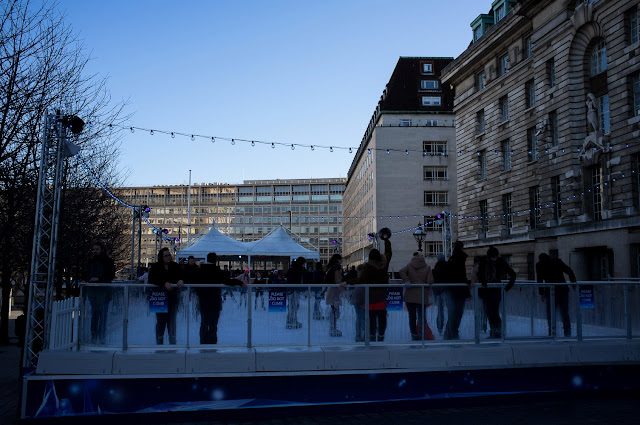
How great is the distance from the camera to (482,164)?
38.2 meters

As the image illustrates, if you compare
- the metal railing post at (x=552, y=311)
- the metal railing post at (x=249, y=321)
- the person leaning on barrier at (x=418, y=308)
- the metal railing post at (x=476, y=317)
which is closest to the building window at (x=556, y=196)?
the metal railing post at (x=552, y=311)

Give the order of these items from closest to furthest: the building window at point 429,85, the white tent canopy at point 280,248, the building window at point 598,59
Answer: the building window at point 598,59 → the white tent canopy at point 280,248 → the building window at point 429,85

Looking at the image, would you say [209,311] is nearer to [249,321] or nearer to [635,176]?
[249,321]

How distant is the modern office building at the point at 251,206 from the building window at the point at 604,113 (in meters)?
107

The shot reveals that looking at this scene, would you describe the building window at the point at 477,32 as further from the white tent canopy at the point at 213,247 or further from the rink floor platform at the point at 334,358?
the rink floor platform at the point at 334,358

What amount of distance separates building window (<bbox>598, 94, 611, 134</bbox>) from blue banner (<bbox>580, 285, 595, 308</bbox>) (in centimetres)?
1647

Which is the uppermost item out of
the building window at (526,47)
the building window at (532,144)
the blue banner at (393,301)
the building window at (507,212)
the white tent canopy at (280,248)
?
the building window at (526,47)

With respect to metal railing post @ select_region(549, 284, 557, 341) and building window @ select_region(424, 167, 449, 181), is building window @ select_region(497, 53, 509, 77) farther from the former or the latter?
building window @ select_region(424, 167, 449, 181)

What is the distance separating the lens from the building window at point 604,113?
25.6 meters

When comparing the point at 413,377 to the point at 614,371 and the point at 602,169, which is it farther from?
the point at 602,169

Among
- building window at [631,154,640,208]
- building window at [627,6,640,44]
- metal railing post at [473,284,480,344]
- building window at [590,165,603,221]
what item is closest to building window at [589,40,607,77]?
building window at [627,6,640,44]

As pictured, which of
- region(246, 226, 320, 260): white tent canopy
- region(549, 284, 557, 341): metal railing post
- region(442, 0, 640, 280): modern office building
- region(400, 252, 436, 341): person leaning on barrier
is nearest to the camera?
region(400, 252, 436, 341): person leaning on barrier

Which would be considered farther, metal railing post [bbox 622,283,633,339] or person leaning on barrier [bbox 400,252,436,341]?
metal railing post [bbox 622,283,633,339]

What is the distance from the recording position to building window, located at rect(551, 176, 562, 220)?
29205mm
